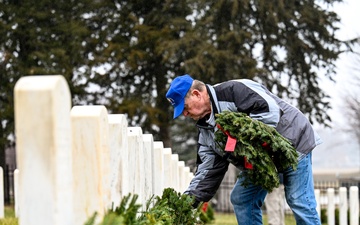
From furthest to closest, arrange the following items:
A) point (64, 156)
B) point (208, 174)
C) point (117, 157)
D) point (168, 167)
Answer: point (168, 167) < point (208, 174) < point (117, 157) < point (64, 156)

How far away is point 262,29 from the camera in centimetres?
2536

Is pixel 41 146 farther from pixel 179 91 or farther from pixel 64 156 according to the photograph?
pixel 179 91

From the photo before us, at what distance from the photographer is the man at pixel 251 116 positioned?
5.04 meters

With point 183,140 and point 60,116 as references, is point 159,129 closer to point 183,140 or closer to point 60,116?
point 183,140

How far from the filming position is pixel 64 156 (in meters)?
2.18

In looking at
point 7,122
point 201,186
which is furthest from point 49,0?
point 201,186

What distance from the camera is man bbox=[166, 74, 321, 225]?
5.04m

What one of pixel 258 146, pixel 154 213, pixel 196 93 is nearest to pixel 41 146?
pixel 154 213

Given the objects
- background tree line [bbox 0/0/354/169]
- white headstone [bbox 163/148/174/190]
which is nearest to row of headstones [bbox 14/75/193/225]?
white headstone [bbox 163/148/174/190]

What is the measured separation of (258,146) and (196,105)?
0.57m

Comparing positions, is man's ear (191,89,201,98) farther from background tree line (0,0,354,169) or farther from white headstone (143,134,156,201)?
background tree line (0,0,354,169)

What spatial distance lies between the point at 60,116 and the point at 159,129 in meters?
24.3

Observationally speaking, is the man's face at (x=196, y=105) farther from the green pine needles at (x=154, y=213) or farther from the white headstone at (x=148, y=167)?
the green pine needles at (x=154, y=213)

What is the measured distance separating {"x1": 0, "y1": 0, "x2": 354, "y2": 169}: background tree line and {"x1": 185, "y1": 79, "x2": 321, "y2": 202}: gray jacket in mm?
17900
